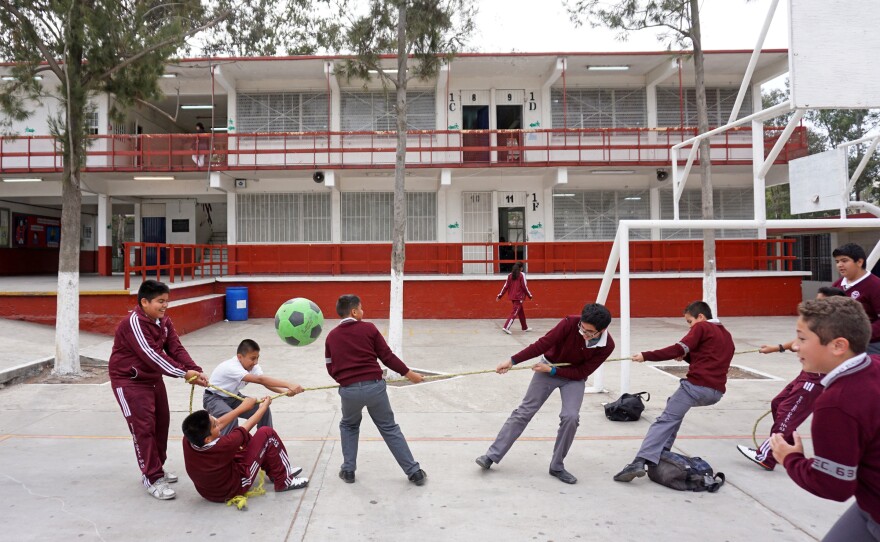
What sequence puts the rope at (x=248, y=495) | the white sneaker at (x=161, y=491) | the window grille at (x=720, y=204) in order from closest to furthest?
the rope at (x=248, y=495), the white sneaker at (x=161, y=491), the window grille at (x=720, y=204)

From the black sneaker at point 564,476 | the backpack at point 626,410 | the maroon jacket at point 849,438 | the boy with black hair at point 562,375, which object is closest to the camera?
the maroon jacket at point 849,438

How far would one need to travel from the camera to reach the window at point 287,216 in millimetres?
19469

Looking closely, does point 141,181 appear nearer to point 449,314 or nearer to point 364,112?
point 364,112

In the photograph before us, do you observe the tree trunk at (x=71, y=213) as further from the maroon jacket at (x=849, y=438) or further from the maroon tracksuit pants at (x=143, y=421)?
the maroon jacket at (x=849, y=438)

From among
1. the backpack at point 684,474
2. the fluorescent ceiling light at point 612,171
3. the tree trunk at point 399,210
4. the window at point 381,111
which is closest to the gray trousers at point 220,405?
the backpack at point 684,474

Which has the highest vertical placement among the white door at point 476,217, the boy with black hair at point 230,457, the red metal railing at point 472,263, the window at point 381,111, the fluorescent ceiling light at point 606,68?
the fluorescent ceiling light at point 606,68

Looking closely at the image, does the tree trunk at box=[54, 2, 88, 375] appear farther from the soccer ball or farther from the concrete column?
the concrete column

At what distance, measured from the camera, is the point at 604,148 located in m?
17.9

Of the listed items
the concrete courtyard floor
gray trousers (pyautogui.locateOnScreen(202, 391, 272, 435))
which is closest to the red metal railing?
the concrete courtyard floor

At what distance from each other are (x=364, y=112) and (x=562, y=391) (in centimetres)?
1639

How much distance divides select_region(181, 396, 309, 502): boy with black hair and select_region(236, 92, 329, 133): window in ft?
54.1

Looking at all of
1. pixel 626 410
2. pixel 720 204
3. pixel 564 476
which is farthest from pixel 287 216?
pixel 564 476

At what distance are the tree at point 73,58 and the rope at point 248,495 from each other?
20.1 feet

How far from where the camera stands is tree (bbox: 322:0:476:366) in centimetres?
923
